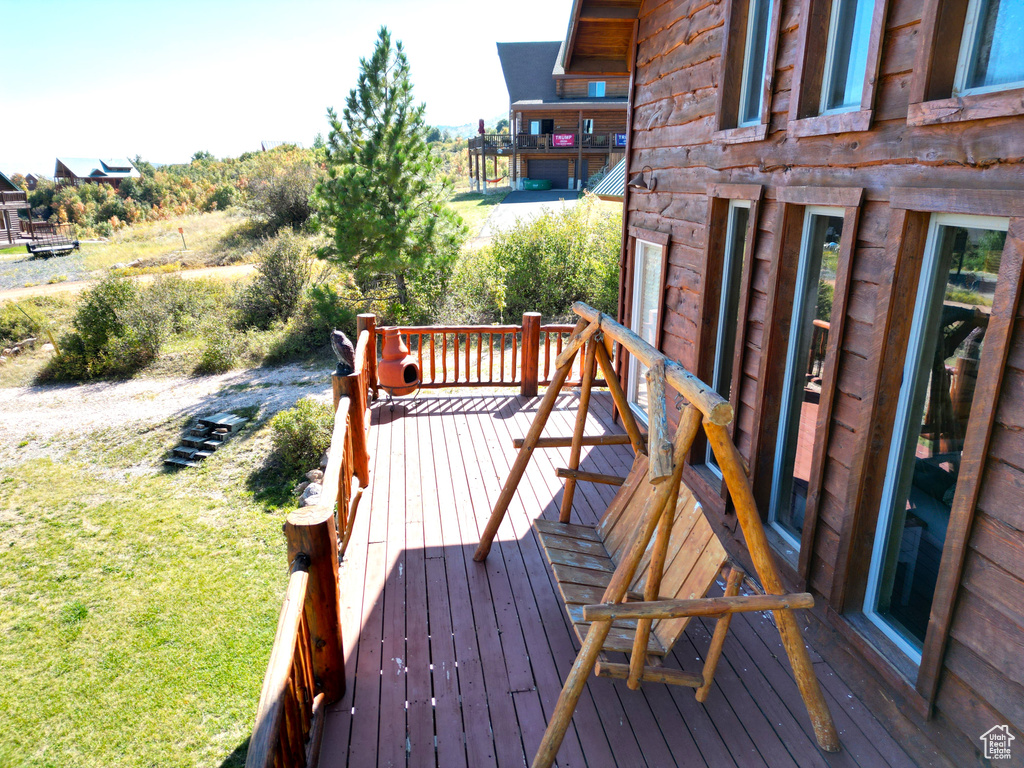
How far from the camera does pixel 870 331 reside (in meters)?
2.56

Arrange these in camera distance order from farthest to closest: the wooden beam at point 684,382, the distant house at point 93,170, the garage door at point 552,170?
1. the distant house at point 93,170
2. the garage door at point 552,170
3. the wooden beam at point 684,382

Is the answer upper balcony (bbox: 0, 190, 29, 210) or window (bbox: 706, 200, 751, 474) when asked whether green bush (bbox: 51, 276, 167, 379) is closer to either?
window (bbox: 706, 200, 751, 474)

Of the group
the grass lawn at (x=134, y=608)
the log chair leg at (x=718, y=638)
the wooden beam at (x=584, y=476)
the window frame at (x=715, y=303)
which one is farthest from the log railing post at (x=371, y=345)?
→ the log chair leg at (x=718, y=638)

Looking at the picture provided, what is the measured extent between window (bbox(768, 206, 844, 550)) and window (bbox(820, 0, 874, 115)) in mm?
502

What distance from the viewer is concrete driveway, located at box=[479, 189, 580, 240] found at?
74.0 feet

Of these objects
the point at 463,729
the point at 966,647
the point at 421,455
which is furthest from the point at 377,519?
the point at 966,647

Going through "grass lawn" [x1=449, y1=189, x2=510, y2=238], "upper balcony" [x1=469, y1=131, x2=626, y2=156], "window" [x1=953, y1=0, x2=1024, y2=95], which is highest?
"upper balcony" [x1=469, y1=131, x2=626, y2=156]

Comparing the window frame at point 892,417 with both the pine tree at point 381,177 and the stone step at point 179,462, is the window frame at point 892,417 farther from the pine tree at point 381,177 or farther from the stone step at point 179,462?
the pine tree at point 381,177

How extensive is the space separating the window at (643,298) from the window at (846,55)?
95.4 inches

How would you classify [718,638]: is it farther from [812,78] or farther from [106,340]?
[106,340]

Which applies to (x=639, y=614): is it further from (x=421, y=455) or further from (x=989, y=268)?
(x=421, y=455)

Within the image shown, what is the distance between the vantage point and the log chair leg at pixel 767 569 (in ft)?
7.16

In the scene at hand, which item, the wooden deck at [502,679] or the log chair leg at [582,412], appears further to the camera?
the log chair leg at [582,412]

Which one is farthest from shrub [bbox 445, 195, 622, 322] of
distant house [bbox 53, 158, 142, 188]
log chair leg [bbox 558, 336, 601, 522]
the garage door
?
distant house [bbox 53, 158, 142, 188]
